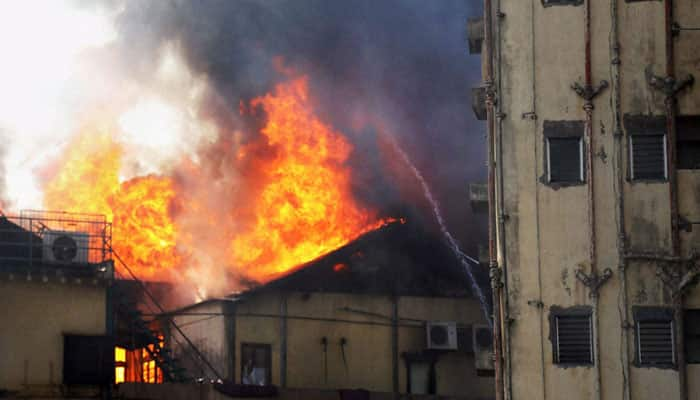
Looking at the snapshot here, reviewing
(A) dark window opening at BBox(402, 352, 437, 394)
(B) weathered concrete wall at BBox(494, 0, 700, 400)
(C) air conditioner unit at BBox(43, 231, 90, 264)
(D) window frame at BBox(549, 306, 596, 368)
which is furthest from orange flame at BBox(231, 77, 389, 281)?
(D) window frame at BBox(549, 306, 596, 368)

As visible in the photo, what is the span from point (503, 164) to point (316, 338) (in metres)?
14.8

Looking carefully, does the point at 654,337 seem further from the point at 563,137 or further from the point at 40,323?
the point at 40,323

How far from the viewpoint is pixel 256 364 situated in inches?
1651

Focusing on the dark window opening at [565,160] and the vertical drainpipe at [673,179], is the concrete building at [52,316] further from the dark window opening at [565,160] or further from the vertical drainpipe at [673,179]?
the vertical drainpipe at [673,179]

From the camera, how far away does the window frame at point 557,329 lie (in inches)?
1113

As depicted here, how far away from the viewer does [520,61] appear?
97.5ft

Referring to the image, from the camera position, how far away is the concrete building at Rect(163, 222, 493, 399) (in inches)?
1644

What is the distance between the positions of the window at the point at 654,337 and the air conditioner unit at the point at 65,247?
2005 cm

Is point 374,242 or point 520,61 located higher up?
point 520,61

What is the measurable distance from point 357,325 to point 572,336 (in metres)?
14.7

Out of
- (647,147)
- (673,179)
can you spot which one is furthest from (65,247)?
(673,179)

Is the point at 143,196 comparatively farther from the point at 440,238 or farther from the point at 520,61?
the point at 520,61

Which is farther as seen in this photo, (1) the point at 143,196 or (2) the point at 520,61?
(1) the point at 143,196

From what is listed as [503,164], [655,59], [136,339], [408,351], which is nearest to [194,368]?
[136,339]
